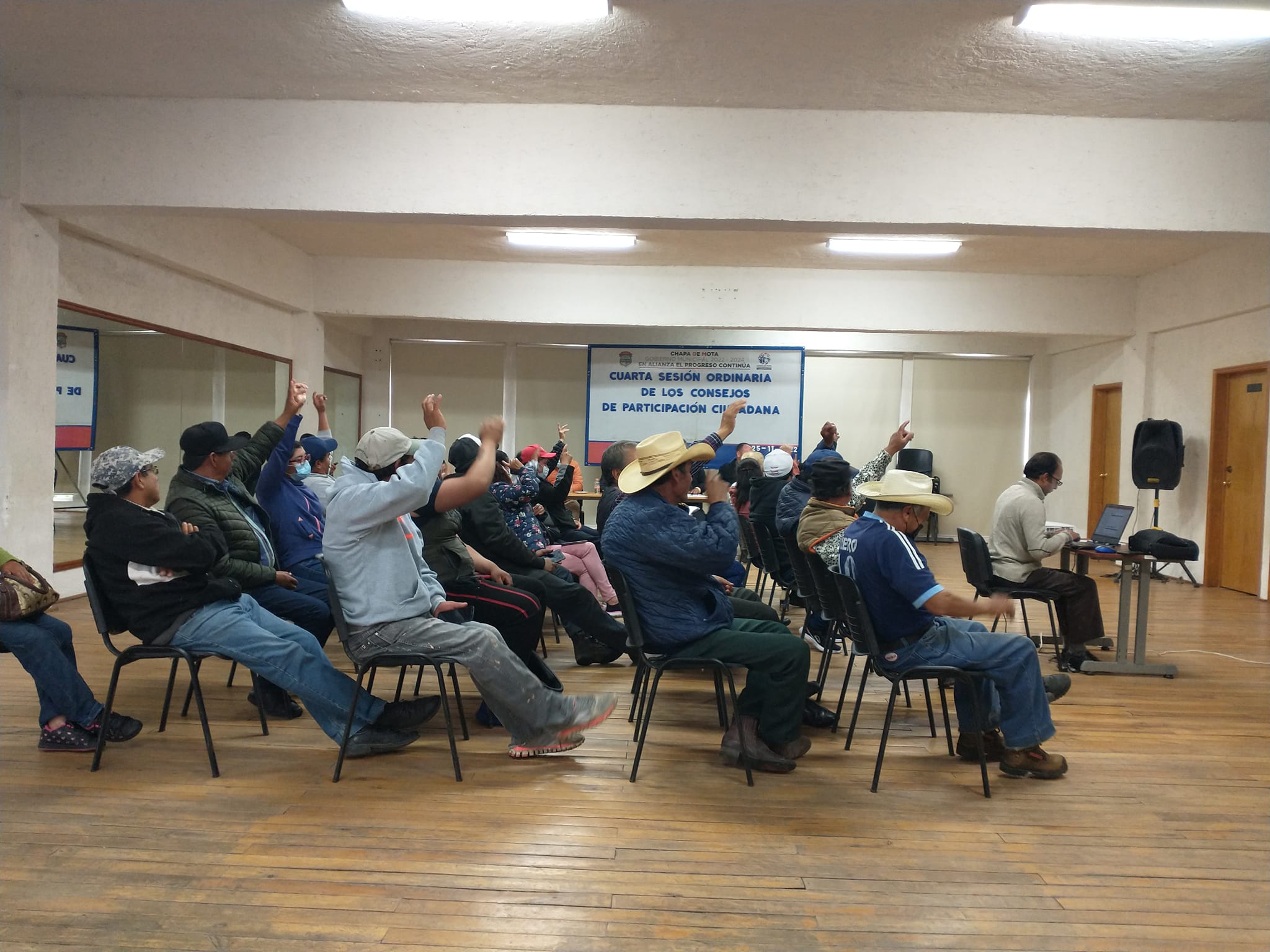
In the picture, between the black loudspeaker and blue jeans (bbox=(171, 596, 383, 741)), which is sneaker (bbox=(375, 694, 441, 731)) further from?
the black loudspeaker

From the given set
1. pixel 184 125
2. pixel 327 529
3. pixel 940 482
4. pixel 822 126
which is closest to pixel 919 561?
pixel 327 529

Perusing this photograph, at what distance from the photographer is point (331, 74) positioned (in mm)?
5176

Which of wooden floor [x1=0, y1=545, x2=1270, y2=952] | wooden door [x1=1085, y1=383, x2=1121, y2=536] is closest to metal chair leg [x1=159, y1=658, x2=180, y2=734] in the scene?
wooden floor [x1=0, y1=545, x2=1270, y2=952]

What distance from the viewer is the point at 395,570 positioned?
10.9 feet

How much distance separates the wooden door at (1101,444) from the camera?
1082 centimetres

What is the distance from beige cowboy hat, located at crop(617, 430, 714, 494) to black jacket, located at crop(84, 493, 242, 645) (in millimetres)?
1585

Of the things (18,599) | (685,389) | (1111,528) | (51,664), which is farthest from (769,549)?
(685,389)

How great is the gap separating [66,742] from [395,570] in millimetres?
1469

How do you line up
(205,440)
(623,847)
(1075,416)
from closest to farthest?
(623,847) → (205,440) → (1075,416)

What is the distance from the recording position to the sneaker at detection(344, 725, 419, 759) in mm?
3486

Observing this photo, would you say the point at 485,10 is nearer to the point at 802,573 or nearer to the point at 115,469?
the point at 115,469

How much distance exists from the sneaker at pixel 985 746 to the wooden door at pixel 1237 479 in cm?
604

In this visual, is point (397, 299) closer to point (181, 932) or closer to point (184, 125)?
point (184, 125)

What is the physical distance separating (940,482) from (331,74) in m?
9.74
